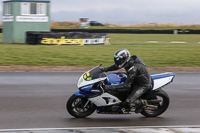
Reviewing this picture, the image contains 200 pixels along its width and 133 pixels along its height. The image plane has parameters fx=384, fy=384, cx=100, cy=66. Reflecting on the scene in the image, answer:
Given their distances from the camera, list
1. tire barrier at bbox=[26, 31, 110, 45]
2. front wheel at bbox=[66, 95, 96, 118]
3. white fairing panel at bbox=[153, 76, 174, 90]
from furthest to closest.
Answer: tire barrier at bbox=[26, 31, 110, 45], white fairing panel at bbox=[153, 76, 174, 90], front wheel at bbox=[66, 95, 96, 118]

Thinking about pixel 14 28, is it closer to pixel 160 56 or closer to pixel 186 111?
pixel 160 56

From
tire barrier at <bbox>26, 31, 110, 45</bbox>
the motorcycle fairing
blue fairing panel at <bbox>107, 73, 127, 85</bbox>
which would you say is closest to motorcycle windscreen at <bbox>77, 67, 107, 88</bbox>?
blue fairing panel at <bbox>107, 73, 127, 85</bbox>

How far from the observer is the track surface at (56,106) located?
275 inches

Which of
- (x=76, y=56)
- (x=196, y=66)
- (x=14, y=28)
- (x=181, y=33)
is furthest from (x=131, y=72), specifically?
(x=181, y=33)

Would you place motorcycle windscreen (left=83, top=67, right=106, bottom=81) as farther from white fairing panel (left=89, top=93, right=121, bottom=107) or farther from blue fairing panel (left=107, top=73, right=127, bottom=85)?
white fairing panel (left=89, top=93, right=121, bottom=107)

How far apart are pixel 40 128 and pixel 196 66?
1302cm

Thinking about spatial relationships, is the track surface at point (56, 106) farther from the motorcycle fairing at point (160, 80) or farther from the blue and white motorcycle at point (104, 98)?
the motorcycle fairing at point (160, 80)

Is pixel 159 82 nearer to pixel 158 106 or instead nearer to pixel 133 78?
pixel 158 106

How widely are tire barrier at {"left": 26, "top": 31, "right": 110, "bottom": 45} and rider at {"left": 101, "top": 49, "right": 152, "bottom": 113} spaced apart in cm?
1898

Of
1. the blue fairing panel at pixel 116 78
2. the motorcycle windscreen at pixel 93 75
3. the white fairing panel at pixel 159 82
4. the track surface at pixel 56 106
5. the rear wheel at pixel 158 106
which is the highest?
the motorcycle windscreen at pixel 93 75

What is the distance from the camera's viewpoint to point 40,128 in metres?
6.38

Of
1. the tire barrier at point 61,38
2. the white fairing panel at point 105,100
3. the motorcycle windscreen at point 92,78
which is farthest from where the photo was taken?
the tire barrier at point 61,38

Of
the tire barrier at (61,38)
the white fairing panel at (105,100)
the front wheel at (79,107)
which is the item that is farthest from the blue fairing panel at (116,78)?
the tire barrier at (61,38)

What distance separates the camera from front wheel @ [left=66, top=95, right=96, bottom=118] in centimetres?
714
